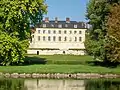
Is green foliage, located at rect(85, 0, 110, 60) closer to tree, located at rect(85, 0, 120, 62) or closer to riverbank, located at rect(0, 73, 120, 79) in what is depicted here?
tree, located at rect(85, 0, 120, 62)

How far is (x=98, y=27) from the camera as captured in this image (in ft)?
197

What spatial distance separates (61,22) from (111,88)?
3768 inches

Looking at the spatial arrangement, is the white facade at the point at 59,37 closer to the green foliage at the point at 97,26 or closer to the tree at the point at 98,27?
the green foliage at the point at 97,26

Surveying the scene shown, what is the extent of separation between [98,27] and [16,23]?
37.8 ft

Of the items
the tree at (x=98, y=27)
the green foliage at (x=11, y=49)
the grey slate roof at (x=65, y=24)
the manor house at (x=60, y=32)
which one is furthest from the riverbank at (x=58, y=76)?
the grey slate roof at (x=65, y=24)

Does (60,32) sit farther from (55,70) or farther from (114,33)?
(114,33)

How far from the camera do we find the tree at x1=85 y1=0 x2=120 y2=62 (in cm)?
5756

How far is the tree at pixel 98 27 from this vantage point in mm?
57562

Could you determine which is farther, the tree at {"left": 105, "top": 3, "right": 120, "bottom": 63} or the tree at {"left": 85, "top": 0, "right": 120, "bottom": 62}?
the tree at {"left": 85, "top": 0, "right": 120, "bottom": 62}

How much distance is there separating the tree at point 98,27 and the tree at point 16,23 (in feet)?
24.5

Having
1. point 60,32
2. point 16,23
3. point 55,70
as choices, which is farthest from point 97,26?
point 60,32

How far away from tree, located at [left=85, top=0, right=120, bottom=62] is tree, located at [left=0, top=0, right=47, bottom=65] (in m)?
7.48

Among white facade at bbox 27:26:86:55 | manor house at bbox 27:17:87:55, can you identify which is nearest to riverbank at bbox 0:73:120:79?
white facade at bbox 27:26:86:55

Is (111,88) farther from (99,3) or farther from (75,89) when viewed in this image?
(99,3)
